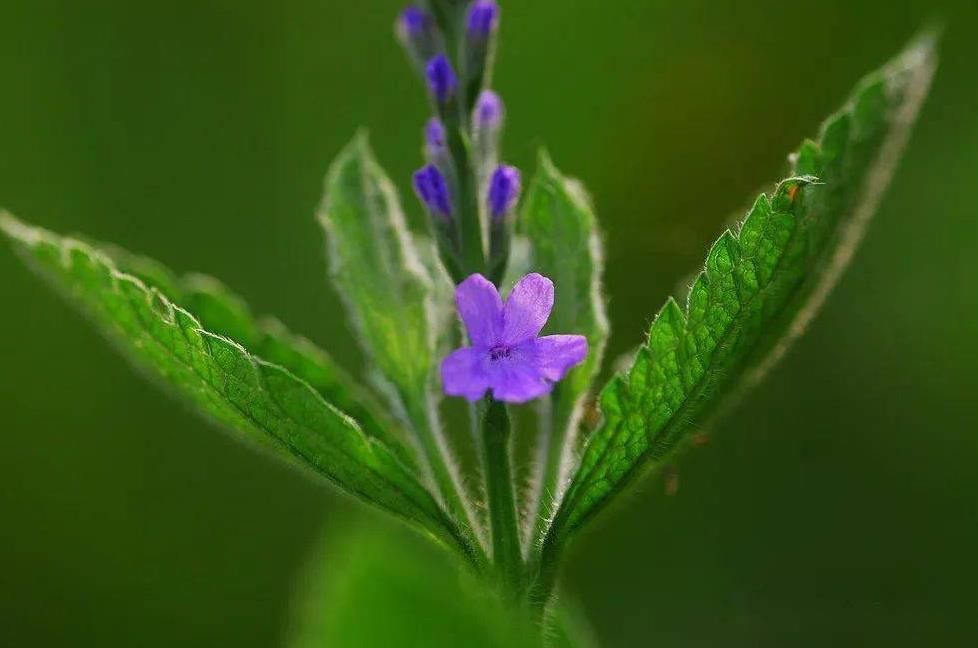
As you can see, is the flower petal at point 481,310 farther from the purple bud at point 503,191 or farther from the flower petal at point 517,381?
the purple bud at point 503,191

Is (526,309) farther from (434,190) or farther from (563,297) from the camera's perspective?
(563,297)

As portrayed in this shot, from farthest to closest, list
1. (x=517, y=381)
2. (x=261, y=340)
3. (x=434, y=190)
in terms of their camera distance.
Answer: (x=261, y=340), (x=434, y=190), (x=517, y=381)

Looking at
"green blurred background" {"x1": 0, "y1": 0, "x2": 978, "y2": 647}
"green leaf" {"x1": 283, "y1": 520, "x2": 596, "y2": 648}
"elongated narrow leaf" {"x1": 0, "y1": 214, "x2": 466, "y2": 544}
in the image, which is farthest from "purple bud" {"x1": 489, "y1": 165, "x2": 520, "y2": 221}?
"green blurred background" {"x1": 0, "y1": 0, "x2": 978, "y2": 647}

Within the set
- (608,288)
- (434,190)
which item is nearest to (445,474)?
(434,190)

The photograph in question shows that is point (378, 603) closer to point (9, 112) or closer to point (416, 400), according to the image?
point (416, 400)

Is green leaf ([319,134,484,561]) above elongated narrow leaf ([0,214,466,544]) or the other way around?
above

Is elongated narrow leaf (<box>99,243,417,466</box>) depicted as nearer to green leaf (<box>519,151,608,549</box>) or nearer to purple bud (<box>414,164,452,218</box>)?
green leaf (<box>519,151,608,549</box>)

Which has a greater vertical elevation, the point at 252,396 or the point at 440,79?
the point at 440,79
